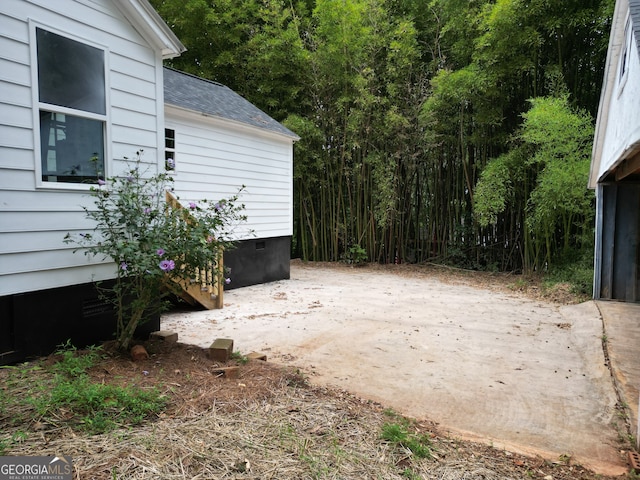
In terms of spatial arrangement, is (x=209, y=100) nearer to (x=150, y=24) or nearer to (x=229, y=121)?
(x=229, y=121)

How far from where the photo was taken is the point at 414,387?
3.08m

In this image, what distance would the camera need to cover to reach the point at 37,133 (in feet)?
9.46

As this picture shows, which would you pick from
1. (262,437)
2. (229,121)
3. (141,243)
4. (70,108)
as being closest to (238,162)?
(229,121)

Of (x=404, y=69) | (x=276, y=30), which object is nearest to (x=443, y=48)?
(x=404, y=69)

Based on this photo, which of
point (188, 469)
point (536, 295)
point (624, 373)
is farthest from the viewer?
point (536, 295)

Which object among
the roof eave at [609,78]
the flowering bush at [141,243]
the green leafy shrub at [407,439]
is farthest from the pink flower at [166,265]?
the roof eave at [609,78]

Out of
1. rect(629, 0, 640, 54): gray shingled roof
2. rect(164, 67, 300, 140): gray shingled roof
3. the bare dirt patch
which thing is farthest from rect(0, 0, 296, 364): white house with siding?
rect(629, 0, 640, 54): gray shingled roof

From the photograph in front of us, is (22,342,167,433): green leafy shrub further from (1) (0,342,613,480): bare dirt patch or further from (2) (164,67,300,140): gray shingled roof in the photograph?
(2) (164,67,300,140): gray shingled roof

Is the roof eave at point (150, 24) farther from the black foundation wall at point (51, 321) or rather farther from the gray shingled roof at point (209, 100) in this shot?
the black foundation wall at point (51, 321)

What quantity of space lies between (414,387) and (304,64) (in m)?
8.29

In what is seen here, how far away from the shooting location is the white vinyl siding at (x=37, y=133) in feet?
8.95

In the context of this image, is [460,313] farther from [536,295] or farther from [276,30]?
[276,30]

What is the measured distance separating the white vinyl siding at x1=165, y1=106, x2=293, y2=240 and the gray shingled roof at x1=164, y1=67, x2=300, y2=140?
13cm

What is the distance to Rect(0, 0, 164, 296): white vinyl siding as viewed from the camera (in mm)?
2729
